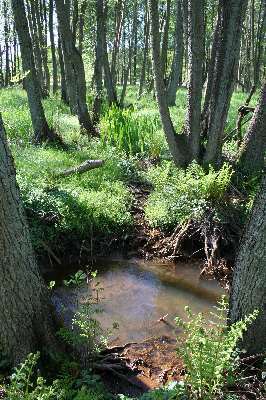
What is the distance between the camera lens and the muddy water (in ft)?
17.9

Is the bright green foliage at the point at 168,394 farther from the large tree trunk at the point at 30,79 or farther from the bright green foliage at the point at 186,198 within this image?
the large tree trunk at the point at 30,79

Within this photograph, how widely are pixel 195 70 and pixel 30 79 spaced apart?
4.18 meters

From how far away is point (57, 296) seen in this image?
6160 mm

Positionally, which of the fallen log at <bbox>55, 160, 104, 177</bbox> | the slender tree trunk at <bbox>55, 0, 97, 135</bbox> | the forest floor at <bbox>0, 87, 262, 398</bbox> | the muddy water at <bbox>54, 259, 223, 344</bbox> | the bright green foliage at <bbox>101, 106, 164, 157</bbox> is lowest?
the muddy water at <bbox>54, 259, 223, 344</bbox>

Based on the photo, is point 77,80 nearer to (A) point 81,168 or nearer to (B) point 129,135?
(B) point 129,135

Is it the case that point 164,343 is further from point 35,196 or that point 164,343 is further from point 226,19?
point 226,19

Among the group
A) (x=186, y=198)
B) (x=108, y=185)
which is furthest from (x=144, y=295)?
(x=108, y=185)

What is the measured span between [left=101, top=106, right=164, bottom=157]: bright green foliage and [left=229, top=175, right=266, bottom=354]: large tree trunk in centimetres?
638

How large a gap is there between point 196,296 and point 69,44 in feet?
25.0

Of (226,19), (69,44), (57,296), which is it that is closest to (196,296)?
(57,296)

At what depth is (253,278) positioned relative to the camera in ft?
12.1

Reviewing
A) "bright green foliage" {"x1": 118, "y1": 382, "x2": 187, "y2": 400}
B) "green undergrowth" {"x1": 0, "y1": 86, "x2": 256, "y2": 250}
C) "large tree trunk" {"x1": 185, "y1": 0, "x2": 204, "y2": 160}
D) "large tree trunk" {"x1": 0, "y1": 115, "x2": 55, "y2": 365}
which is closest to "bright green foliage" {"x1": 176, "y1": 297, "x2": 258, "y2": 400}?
"bright green foliage" {"x1": 118, "y1": 382, "x2": 187, "y2": 400}

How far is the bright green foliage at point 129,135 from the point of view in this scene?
10.2 m

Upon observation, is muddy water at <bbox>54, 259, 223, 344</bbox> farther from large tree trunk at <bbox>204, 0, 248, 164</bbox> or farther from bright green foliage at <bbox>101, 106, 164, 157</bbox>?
bright green foliage at <bbox>101, 106, 164, 157</bbox>
